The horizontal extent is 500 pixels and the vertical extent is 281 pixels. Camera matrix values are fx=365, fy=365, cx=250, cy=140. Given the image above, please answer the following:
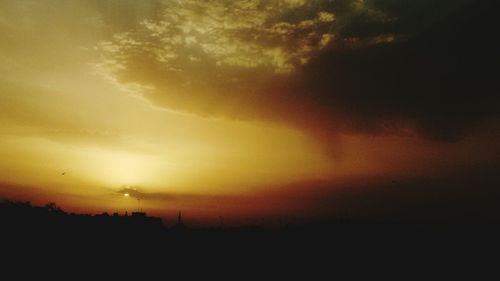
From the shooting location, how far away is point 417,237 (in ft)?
346

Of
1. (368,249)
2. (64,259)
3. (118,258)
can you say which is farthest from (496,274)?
(64,259)

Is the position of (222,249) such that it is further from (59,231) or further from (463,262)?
(463,262)

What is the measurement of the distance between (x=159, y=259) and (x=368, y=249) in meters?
53.6

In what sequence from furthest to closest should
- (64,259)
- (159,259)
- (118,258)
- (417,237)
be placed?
(417,237) → (159,259) → (118,258) → (64,259)

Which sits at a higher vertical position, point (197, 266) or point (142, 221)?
point (142, 221)

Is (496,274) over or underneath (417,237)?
underneath

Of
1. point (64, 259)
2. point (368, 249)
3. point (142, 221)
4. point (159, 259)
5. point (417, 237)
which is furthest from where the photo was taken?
point (142, 221)

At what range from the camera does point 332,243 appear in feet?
350

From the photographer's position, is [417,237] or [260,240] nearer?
[417,237]

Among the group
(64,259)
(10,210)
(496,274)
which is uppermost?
(10,210)

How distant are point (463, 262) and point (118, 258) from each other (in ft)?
251

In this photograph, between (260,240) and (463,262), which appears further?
(260,240)

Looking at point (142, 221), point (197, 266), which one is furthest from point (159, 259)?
point (142, 221)

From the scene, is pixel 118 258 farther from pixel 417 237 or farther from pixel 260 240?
pixel 417 237
